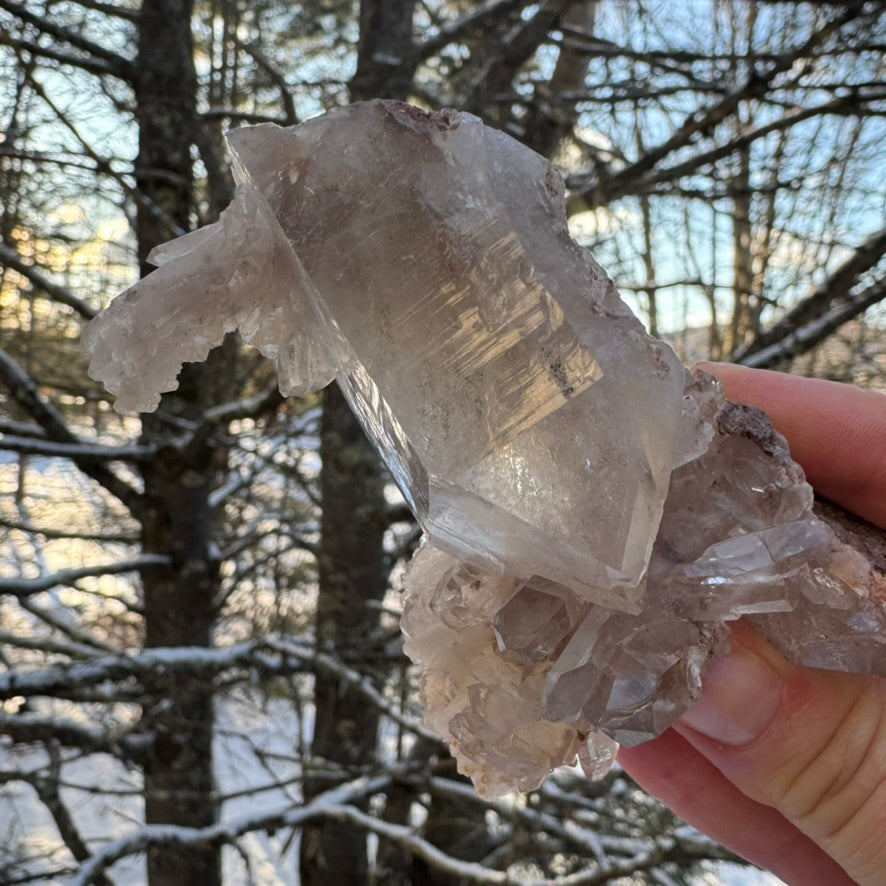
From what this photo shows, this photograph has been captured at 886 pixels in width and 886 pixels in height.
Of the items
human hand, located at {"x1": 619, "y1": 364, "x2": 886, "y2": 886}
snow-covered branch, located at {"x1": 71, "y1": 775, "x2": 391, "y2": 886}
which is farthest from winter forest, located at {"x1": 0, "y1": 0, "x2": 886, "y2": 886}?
human hand, located at {"x1": 619, "y1": 364, "x2": 886, "y2": 886}

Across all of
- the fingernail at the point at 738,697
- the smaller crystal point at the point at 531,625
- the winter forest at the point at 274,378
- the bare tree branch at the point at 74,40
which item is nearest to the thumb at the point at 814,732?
the fingernail at the point at 738,697

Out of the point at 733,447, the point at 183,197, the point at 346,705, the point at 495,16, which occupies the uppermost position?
the point at 495,16

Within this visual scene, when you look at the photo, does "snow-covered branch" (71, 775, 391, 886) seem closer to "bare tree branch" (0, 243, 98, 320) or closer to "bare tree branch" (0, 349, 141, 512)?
"bare tree branch" (0, 349, 141, 512)

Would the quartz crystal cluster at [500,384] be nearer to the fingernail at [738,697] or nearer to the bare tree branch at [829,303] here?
the fingernail at [738,697]

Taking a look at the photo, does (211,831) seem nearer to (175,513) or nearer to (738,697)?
(175,513)

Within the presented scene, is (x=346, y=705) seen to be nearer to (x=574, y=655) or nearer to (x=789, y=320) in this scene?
(x=789, y=320)

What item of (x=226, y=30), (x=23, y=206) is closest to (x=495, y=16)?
(x=226, y=30)

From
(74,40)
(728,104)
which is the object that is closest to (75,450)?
(74,40)
